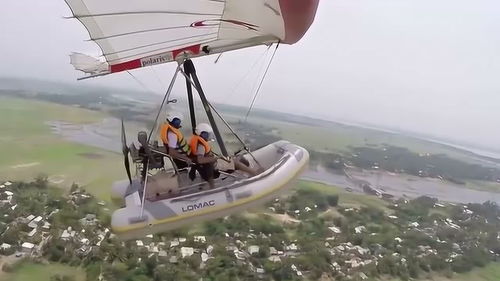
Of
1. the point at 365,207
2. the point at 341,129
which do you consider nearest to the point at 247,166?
the point at 365,207

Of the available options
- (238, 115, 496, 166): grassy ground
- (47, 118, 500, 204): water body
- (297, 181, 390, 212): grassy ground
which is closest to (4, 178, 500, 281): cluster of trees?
(297, 181, 390, 212): grassy ground

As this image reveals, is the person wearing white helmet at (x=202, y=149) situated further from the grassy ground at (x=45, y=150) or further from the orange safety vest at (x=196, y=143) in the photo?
the grassy ground at (x=45, y=150)

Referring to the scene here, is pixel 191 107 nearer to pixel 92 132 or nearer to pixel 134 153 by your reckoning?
pixel 134 153

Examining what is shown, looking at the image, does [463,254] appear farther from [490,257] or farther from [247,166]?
[247,166]

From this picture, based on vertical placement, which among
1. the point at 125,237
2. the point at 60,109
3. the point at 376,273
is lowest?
the point at 376,273

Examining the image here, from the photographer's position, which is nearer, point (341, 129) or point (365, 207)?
point (365, 207)

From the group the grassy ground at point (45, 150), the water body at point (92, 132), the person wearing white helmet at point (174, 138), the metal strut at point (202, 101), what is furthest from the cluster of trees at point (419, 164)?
the person wearing white helmet at point (174, 138)

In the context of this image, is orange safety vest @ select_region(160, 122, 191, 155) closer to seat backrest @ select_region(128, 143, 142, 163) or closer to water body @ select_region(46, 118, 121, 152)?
seat backrest @ select_region(128, 143, 142, 163)

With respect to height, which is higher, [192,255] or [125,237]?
[125,237]
